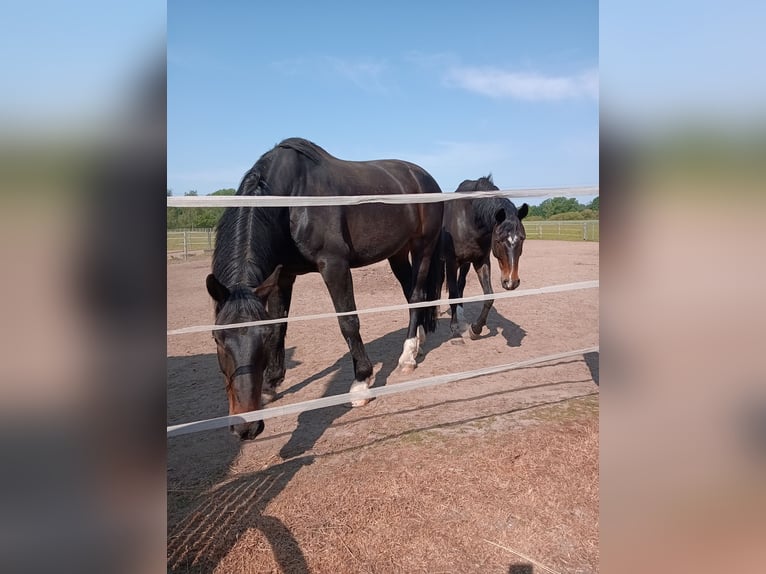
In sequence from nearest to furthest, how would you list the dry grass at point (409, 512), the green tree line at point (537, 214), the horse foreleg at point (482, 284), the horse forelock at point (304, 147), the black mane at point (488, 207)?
the dry grass at point (409, 512) → the horse forelock at point (304, 147) → the black mane at point (488, 207) → the horse foreleg at point (482, 284) → the green tree line at point (537, 214)

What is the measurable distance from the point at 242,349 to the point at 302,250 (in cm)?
133

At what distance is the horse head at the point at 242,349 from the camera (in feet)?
6.69

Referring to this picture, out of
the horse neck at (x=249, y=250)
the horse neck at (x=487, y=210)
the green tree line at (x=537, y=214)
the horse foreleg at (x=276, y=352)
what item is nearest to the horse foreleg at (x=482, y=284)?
the horse neck at (x=487, y=210)

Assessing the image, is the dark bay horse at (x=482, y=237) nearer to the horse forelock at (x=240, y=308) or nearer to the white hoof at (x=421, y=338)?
the white hoof at (x=421, y=338)

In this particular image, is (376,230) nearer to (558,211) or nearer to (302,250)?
(302,250)

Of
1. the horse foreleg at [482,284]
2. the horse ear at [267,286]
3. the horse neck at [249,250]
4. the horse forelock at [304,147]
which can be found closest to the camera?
the horse ear at [267,286]

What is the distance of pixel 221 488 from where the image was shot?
225 cm

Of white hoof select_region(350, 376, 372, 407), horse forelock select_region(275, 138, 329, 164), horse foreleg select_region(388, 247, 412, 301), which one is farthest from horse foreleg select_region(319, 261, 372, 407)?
horse foreleg select_region(388, 247, 412, 301)

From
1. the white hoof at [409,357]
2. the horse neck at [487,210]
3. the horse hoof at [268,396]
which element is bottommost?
the horse hoof at [268,396]

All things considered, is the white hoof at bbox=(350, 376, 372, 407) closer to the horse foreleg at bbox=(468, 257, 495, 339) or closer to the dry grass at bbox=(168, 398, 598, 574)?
the dry grass at bbox=(168, 398, 598, 574)

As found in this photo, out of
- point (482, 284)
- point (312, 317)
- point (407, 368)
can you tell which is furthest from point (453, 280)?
point (312, 317)
